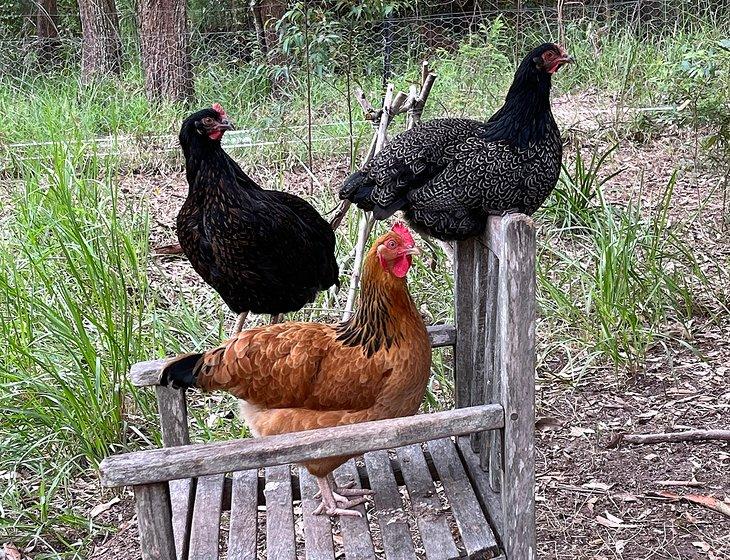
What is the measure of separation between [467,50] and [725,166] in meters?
3.99

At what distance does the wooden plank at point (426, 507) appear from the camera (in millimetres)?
2223

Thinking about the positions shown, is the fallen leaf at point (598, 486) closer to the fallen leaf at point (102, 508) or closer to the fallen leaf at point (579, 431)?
the fallen leaf at point (579, 431)

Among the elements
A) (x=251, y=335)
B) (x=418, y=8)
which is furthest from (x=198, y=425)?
(x=418, y=8)

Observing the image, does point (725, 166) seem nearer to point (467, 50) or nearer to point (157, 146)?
point (467, 50)

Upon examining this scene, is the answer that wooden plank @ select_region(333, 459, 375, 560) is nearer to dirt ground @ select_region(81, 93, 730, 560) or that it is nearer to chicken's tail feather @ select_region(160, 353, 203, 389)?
chicken's tail feather @ select_region(160, 353, 203, 389)

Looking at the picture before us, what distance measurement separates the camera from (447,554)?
2.19 m

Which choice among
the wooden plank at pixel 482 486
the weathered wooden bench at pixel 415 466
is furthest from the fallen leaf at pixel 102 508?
the wooden plank at pixel 482 486

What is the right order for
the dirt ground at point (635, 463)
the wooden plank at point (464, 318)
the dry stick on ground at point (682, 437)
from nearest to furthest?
the wooden plank at point (464, 318)
the dirt ground at point (635, 463)
the dry stick on ground at point (682, 437)

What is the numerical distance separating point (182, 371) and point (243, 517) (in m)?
0.53

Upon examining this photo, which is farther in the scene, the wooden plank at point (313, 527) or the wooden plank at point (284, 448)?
the wooden plank at point (313, 527)

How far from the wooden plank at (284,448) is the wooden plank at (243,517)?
513 millimetres

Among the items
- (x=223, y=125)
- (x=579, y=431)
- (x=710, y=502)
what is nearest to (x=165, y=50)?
(x=223, y=125)

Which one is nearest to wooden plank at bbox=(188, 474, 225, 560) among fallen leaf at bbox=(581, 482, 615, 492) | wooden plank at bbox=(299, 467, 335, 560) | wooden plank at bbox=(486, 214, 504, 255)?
wooden plank at bbox=(299, 467, 335, 560)

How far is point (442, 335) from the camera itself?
8.95 ft
